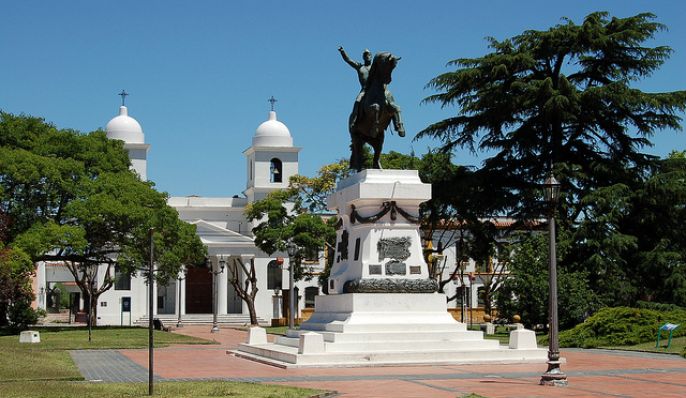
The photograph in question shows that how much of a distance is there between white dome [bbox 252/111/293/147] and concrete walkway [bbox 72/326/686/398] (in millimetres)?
61641

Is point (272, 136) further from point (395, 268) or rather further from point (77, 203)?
point (395, 268)

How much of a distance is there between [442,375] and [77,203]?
97.5ft

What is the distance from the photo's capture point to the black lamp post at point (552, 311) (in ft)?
58.4

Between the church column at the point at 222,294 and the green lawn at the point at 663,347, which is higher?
the church column at the point at 222,294

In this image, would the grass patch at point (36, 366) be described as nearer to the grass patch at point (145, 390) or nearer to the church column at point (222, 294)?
the grass patch at point (145, 390)

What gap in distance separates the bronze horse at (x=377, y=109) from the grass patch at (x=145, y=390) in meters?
12.1

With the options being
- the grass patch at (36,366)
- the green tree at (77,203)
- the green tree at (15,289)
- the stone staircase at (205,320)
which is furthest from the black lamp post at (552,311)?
the stone staircase at (205,320)

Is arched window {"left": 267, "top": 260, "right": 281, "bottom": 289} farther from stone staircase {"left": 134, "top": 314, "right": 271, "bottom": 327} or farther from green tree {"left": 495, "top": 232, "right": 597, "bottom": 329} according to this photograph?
green tree {"left": 495, "top": 232, "right": 597, "bottom": 329}

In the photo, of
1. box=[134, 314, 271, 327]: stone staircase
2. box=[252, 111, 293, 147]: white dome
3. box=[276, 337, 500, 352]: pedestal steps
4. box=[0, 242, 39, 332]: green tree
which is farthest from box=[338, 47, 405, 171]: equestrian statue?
box=[252, 111, 293, 147]: white dome

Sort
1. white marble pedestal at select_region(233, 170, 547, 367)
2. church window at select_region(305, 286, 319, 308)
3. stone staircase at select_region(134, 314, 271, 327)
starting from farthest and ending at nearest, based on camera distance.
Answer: church window at select_region(305, 286, 319, 308), stone staircase at select_region(134, 314, 271, 327), white marble pedestal at select_region(233, 170, 547, 367)

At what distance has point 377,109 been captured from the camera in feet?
92.2

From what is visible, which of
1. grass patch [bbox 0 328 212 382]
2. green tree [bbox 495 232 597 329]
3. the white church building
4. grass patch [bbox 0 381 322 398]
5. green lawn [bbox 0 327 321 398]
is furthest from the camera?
the white church building

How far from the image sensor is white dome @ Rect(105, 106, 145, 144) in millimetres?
87312

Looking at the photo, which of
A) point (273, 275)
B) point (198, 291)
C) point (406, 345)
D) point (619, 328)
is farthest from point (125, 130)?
point (406, 345)
